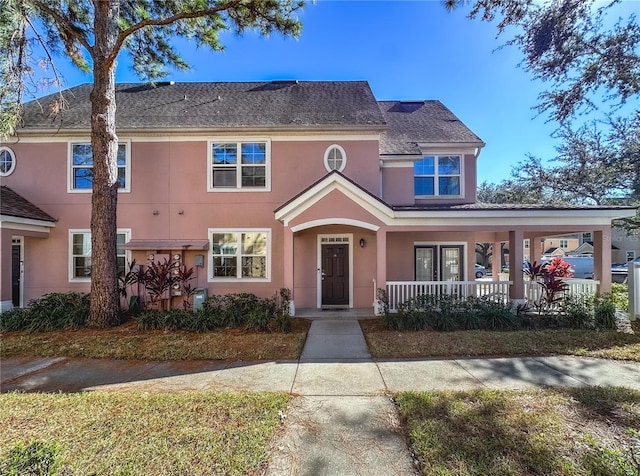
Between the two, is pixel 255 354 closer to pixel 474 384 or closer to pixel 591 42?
pixel 474 384

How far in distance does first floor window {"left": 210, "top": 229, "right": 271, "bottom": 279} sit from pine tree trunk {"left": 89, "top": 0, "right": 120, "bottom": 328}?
3.01 metres

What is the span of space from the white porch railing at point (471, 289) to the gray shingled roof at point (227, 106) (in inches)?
214

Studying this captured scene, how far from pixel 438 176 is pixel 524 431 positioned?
1031 centimetres

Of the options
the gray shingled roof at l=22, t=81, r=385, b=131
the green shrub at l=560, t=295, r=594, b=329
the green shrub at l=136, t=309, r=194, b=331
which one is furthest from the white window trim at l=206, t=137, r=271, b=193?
the green shrub at l=560, t=295, r=594, b=329

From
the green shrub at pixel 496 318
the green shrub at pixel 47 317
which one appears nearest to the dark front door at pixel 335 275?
the green shrub at pixel 496 318

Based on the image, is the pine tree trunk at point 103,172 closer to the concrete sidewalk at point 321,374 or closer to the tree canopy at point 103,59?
the tree canopy at point 103,59

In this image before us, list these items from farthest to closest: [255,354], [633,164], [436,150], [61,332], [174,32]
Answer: [633,164]
[436,150]
[174,32]
[61,332]
[255,354]

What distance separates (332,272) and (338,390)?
6.33 metres

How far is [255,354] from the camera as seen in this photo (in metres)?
6.20

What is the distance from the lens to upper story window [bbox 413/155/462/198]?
12281 mm

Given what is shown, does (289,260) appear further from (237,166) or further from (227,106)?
(227,106)

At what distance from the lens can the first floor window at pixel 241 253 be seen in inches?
421

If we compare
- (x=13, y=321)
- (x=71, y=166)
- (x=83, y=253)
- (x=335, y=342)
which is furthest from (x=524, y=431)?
(x=71, y=166)

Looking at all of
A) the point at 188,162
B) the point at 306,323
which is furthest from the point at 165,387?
the point at 188,162
